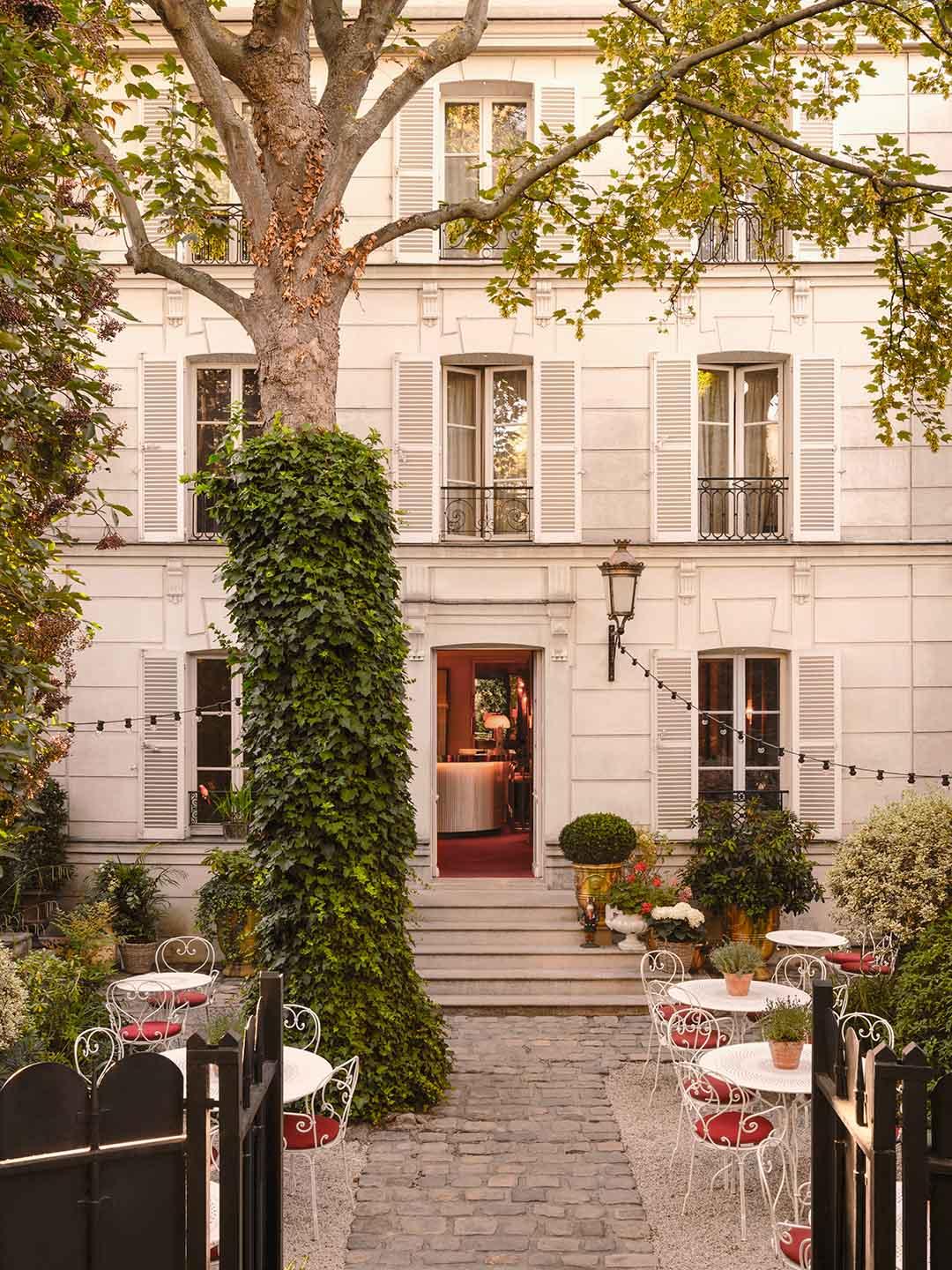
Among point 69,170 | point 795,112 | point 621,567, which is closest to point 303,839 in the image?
point 69,170

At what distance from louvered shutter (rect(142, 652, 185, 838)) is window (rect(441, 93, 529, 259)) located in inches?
227

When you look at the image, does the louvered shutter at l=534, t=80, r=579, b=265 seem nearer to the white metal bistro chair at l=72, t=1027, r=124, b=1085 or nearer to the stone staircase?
the stone staircase

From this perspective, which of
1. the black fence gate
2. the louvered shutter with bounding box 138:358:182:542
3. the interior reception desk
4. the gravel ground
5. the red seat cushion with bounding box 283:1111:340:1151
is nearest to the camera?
the black fence gate

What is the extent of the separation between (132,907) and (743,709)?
6.54 m

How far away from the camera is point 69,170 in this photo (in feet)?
20.2

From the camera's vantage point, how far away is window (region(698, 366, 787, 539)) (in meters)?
12.2

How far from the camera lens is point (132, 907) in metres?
11.2

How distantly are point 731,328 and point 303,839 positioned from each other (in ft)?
24.7

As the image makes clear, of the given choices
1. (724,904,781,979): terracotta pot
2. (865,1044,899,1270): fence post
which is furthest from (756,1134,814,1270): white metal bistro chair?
(724,904,781,979): terracotta pot

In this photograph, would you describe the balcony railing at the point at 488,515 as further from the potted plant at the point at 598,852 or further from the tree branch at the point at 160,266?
the tree branch at the point at 160,266

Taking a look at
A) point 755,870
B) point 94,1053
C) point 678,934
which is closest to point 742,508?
point 755,870

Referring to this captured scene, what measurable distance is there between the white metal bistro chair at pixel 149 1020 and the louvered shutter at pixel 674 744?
5.30 m

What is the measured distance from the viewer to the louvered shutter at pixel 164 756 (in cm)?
1205

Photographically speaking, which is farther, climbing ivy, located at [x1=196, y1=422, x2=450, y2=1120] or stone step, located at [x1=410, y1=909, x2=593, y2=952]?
stone step, located at [x1=410, y1=909, x2=593, y2=952]
